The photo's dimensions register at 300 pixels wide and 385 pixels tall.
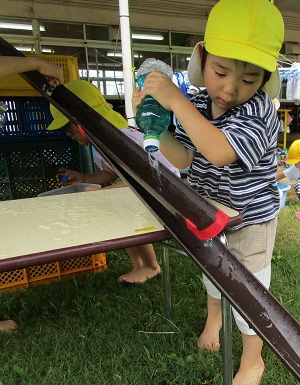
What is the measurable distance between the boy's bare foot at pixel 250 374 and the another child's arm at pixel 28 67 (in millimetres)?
1286

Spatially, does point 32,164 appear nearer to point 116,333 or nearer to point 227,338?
point 116,333

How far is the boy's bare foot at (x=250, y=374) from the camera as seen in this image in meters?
1.15

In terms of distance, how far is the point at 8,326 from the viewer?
157 centimetres

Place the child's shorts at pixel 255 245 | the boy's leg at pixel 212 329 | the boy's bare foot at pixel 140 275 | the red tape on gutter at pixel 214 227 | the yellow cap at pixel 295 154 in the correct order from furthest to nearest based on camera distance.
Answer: the yellow cap at pixel 295 154, the boy's bare foot at pixel 140 275, the boy's leg at pixel 212 329, the child's shorts at pixel 255 245, the red tape on gutter at pixel 214 227

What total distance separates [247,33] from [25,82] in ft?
4.63

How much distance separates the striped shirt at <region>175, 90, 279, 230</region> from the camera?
82 cm

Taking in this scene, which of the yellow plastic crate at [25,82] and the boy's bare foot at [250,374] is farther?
the yellow plastic crate at [25,82]

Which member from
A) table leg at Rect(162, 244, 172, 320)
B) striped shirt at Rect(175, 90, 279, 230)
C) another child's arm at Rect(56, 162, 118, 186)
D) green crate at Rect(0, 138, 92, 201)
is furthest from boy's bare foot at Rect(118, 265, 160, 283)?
striped shirt at Rect(175, 90, 279, 230)

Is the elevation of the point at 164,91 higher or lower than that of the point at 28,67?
lower

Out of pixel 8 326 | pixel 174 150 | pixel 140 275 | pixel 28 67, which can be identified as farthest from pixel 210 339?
pixel 28 67

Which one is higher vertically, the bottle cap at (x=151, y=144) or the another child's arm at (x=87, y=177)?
the bottle cap at (x=151, y=144)

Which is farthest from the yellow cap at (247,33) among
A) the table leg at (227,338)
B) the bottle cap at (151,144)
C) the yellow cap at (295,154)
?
the yellow cap at (295,154)

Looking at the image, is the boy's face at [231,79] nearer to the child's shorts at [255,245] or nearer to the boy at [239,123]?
the boy at [239,123]

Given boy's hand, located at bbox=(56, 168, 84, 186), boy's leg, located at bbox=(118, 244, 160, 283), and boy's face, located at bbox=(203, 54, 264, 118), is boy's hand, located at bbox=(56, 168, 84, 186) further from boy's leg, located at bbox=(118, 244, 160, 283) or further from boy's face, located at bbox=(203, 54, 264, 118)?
boy's face, located at bbox=(203, 54, 264, 118)
